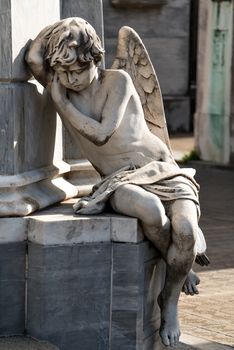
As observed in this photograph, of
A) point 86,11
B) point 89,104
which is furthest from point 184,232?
point 86,11

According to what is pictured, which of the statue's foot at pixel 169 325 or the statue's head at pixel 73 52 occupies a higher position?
the statue's head at pixel 73 52

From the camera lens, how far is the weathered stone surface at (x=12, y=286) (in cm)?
598

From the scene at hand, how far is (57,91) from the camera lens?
6.19 m

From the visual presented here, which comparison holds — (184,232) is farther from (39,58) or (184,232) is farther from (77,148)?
(77,148)

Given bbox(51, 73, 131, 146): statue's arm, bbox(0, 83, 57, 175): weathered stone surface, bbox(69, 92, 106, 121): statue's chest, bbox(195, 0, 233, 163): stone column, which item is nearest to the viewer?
bbox(0, 83, 57, 175): weathered stone surface

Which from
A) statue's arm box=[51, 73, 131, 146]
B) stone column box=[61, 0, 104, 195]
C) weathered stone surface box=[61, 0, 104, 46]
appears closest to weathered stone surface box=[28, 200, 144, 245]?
statue's arm box=[51, 73, 131, 146]

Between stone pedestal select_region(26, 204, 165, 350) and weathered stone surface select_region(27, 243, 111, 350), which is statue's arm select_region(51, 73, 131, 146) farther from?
weathered stone surface select_region(27, 243, 111, 350)

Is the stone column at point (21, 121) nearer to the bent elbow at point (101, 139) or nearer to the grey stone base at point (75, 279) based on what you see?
the grey stone base at point (75, 279)

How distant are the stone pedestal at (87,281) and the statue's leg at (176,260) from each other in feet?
0.47

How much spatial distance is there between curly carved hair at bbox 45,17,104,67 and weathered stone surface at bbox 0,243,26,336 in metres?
0.93

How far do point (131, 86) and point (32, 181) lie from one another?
71 centimetres

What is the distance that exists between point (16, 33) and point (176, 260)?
1362 millimetres

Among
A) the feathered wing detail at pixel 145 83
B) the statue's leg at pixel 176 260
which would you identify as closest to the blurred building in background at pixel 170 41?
the feathered wing detail at pixel 145 83

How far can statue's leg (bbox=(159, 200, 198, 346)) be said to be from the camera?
601 cm
